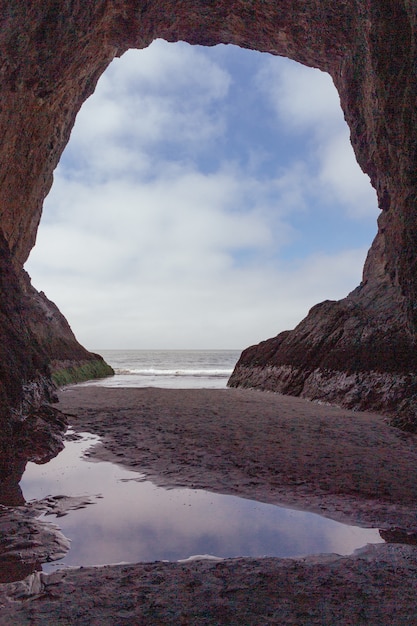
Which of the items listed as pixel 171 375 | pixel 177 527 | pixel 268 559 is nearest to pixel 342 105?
pixel 177 527

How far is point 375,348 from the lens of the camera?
1348 centimetres

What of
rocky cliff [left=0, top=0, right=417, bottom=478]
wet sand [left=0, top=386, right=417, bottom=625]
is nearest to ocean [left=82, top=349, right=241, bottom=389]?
Answer: rocky cliff [left=0, top=0, right=417, bottom=478]

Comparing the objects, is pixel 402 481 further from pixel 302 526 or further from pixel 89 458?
pixel 89 458

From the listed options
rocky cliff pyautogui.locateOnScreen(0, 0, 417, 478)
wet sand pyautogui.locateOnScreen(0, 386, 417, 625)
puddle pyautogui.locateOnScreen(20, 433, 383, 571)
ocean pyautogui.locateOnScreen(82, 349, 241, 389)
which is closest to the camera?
wet sand pyautogui.locateOnScreen(0, 386, 417, 625)

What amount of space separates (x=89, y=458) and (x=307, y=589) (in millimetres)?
4147

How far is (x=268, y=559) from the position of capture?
115 inches

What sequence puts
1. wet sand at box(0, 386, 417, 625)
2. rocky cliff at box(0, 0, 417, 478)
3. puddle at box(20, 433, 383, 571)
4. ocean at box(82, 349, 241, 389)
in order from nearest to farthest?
1. wet sand at box(0, 386, 417, 625)
2. puddle at box(20, 433, 383, 571)
3. rocky cliff at box(0, 0, 417, 478)
4. ocean at box(82, 349, 241, 389)

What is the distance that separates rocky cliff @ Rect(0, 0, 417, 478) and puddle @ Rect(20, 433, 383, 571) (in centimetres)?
231

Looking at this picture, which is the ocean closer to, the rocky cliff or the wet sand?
the rocky cliff

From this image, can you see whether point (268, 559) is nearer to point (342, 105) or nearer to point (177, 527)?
point (177, 527)

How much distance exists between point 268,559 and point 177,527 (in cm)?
92

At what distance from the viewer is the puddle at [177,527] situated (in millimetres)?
3086

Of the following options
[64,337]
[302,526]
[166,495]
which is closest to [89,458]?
[166,495]

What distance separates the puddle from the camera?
10.1ft
